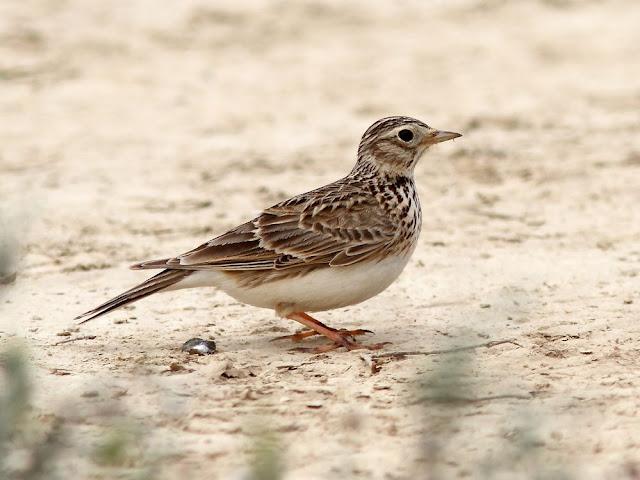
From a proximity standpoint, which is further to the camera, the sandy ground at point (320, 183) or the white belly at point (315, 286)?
the white belly at point (315, 286)

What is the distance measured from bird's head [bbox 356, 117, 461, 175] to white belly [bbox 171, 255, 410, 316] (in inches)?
34.2

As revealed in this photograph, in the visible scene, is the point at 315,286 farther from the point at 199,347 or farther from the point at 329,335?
the point at 199,347

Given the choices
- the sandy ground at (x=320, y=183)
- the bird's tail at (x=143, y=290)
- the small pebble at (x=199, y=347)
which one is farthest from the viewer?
the small pebble at (x=199, y=347)

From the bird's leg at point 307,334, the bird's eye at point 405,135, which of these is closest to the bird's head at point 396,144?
the bird's eye at point 405,135

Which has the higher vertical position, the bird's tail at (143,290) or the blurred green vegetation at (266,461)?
the blurred green vegetation at (266,461)

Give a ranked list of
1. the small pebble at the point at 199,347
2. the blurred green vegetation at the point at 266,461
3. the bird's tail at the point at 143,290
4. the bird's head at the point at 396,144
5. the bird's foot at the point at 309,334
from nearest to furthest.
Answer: the blurred green vegetation at the point at 266,461 → the bird's tail at the point at 143,290 → the small pebble at the point at 199,347 → the bird's foot at the point at 309,334 → the bird's head at the point at 396,144

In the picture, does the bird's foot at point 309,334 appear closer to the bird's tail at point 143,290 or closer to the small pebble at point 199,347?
the small pebble at point 199,347

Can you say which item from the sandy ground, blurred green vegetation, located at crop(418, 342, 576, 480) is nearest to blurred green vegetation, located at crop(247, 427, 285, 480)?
the sandy ground

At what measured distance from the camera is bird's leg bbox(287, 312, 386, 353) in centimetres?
733

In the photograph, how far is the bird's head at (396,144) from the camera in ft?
26.4

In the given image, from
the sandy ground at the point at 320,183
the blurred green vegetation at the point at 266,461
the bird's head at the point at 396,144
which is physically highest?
the bird's head at the point at 396,144

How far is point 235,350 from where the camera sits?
735cm

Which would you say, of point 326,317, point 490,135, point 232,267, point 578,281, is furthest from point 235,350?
point 490,135

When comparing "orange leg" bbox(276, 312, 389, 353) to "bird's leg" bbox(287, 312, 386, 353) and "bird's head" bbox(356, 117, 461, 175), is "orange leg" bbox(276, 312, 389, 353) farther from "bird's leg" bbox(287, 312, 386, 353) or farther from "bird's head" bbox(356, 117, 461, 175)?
"bird's head" bbox(356, 117, 461, 175)
